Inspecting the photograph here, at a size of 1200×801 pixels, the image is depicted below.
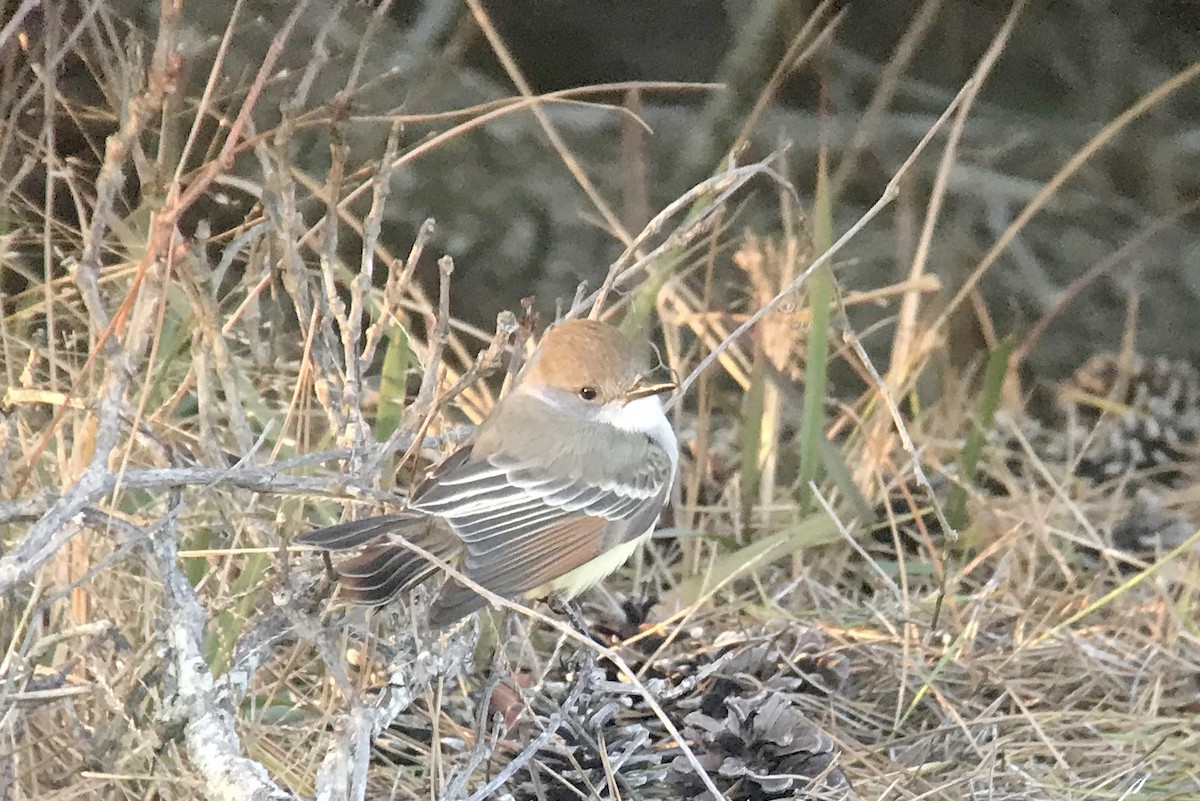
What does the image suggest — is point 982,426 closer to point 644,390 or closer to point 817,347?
point 817,347

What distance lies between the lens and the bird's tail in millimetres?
1206

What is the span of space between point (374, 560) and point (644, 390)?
546 mm

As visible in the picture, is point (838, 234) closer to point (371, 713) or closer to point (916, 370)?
point (916, 370)

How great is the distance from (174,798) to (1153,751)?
116cm

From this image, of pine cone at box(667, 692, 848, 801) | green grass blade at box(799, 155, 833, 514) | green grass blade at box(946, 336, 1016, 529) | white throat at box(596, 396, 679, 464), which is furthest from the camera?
green grass blade at box(946, 336, 1016, 529)

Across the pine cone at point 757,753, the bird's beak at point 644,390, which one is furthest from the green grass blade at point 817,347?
the pine cone at point 757,753

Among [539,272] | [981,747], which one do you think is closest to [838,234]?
[539,272]

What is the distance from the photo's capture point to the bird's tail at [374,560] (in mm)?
1206

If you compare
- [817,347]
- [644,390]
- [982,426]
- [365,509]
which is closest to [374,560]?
[365,509]

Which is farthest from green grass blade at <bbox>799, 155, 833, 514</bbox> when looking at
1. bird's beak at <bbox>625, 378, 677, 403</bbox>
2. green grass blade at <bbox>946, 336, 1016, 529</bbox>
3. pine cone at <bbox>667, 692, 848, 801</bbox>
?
pine cone at <bbox>667, 692, 848, 801</bbox>

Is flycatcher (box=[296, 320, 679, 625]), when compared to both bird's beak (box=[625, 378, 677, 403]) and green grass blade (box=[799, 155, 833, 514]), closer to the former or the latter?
bird's beak (box=[625, 378, 677, 403])

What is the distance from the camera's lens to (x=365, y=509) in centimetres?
142

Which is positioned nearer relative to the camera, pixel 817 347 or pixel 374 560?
pixel 374 560

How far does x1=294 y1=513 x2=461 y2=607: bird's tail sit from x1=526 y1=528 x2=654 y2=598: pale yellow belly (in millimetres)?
328
